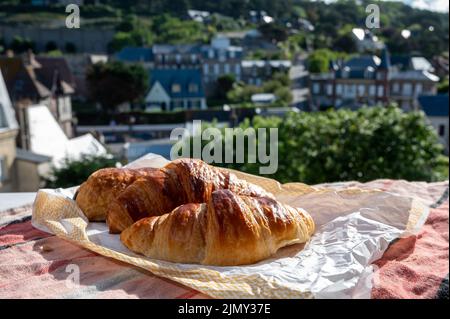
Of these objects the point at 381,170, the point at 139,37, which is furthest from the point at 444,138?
the point at 139,37

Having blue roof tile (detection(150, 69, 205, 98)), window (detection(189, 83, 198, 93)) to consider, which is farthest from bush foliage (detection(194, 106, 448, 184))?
window (detection(189, 83, 198, 93))

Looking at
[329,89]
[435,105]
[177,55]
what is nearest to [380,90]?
[329,89]

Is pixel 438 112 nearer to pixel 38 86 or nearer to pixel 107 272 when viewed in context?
pixel 38 86

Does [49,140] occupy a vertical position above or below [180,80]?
above

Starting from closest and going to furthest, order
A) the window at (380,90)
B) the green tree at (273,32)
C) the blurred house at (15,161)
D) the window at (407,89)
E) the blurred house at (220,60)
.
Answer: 1. the blurred house at (15,161)
2. the window at (407,89)
3. the window at (380,90)
4. the green tree at (273,32)
5. the blurred house at (220,60)

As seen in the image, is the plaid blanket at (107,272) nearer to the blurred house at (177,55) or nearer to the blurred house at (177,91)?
the blurred house at (177,91)

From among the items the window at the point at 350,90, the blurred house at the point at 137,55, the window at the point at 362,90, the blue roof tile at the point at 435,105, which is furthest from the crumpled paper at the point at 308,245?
the blurred house at the point at 137,55

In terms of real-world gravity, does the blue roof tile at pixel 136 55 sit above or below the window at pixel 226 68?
above

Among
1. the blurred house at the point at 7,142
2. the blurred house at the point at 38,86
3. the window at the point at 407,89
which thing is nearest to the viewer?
the blurred house at the point at 7,142
